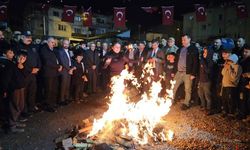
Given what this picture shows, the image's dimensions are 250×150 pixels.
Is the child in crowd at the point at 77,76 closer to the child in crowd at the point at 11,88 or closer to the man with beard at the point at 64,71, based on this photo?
the man with beard at the point at 64,71

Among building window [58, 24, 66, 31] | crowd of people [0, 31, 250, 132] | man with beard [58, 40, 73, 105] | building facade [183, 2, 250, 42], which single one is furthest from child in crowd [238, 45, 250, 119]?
building window [58, 24, 66, 31]

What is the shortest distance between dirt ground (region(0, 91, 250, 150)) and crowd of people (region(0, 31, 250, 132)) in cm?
45

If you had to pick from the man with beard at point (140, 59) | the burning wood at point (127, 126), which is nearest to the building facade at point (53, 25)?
the man with beard at point (140, 59)

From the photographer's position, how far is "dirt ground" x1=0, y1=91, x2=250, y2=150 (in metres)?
6.67

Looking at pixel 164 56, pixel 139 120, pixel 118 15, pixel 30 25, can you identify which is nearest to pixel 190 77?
pixel 164 56

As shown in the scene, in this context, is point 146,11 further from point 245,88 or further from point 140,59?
point 245,88

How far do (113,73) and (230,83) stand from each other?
4.00 metres

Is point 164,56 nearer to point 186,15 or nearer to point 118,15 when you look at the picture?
point 118,15

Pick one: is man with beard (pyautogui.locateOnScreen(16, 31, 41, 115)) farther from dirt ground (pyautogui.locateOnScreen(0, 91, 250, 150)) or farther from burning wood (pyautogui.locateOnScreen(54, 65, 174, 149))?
burning wood (pyautogui.locateOnScreen(54, 65, 174, 149))

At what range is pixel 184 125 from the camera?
8453mm

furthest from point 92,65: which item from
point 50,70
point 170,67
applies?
point 170,67

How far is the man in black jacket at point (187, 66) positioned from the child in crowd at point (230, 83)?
3.59 ft

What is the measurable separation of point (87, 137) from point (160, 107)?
283cm

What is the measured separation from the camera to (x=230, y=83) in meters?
9.11
